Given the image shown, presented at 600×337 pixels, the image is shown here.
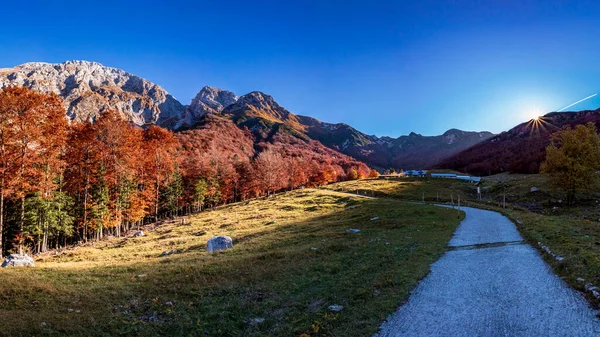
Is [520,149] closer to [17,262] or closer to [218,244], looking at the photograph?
[218,244]

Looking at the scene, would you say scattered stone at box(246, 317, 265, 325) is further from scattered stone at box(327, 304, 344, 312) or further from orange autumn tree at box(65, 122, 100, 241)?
orange autumn tree at box(65, 122, 100, 241)

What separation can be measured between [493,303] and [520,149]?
545 feet

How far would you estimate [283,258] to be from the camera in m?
19.7

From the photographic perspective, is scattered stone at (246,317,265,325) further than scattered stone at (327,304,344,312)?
No

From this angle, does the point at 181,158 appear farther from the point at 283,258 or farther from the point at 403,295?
the point at 403,295

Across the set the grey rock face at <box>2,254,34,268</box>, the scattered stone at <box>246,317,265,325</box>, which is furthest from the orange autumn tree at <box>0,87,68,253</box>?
the scattered stone at <box>246,317,265,325</box>

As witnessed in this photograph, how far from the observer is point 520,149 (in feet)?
458

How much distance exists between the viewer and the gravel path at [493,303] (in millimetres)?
8484

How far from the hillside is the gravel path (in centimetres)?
11375

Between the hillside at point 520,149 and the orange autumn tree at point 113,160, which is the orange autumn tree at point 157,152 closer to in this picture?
the orange autumn tree at point 113,160

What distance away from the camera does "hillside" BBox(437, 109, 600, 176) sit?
373 ft

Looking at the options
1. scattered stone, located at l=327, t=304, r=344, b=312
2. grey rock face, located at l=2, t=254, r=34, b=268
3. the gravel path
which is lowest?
grey rock face, located at l=2, t=254, r=34, b=268

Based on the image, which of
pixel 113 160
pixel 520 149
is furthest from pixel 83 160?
pixel 520 149

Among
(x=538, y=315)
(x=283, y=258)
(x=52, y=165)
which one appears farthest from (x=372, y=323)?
(x=52, y=165)
